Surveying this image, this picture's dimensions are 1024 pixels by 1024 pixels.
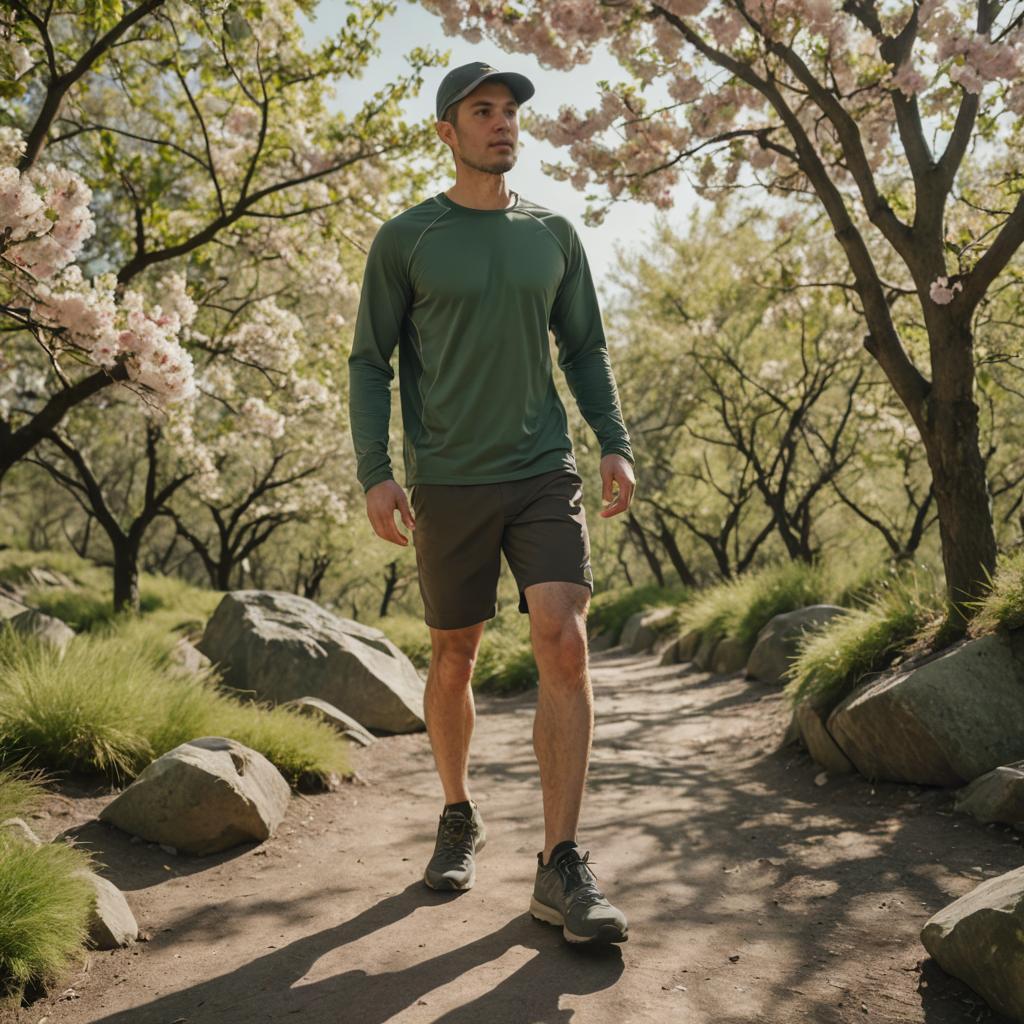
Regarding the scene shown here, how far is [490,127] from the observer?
3.04 metres

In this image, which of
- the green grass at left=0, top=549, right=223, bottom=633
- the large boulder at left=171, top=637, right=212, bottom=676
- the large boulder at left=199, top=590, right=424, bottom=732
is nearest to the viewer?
the large boulder at left=199, top=590, right=424, bottom=732

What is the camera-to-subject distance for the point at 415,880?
3.38 meters

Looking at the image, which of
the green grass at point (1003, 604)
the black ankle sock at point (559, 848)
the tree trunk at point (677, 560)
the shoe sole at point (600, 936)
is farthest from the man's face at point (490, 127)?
the tree trunk at point (677, 560)

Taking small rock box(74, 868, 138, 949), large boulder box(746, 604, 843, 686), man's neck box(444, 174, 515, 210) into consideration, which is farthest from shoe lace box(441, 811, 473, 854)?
large boulder box(746, 604, 843, 686)

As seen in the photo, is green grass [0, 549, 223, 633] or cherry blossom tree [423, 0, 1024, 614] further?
green grass [0, 549, 223, 633]

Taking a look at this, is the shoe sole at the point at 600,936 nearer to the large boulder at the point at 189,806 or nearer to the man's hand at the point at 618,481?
the man's hand at the point at 618,481

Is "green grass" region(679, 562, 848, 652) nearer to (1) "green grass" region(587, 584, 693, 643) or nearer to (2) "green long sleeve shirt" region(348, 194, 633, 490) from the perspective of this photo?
(1) "green grass" region(587, 584, 693, 643)

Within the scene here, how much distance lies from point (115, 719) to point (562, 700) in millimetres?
2593

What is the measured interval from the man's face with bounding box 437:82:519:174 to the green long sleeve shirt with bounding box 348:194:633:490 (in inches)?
6.4

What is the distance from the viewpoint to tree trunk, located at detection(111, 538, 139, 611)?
1258cm

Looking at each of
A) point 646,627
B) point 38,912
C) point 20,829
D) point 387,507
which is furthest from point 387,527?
point 646,627

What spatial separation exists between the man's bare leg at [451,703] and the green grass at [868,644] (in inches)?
112

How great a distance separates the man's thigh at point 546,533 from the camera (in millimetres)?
2867

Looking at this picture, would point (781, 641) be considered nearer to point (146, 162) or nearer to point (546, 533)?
point (546, 533)
